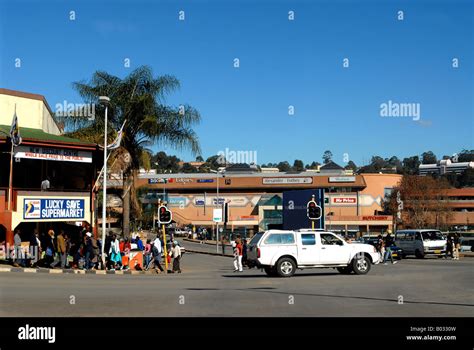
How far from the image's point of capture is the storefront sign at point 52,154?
30.0 meters

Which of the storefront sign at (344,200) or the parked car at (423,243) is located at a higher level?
the storefront sign at (344,200)

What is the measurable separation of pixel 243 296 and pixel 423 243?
88.5 ft

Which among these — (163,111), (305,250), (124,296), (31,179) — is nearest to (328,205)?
(163,111)

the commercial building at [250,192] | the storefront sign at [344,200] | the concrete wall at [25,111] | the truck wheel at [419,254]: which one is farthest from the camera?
the commercial building at [250,192]

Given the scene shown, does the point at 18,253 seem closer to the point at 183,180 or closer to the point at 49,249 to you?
the point at 49,249

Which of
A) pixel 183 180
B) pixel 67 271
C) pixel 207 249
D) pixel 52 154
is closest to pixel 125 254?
pixel 67 271

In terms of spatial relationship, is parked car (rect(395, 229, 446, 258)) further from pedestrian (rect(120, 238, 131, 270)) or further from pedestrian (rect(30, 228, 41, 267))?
pedestrian (rect(30, 228, 41, 267))

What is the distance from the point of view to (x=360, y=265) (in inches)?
992

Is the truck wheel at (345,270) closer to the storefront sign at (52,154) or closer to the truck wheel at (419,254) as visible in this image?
the storefront sign at (52,154)

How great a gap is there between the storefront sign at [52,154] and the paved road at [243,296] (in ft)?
26.6

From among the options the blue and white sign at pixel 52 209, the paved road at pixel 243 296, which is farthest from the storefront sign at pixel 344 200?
the paved road at pixel 243 296

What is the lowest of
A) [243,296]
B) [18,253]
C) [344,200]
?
[243,296]

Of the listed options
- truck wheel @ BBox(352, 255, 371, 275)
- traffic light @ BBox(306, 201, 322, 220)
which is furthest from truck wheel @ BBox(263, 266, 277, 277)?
traffic light @ BBox(306, 201, 322, 220)
